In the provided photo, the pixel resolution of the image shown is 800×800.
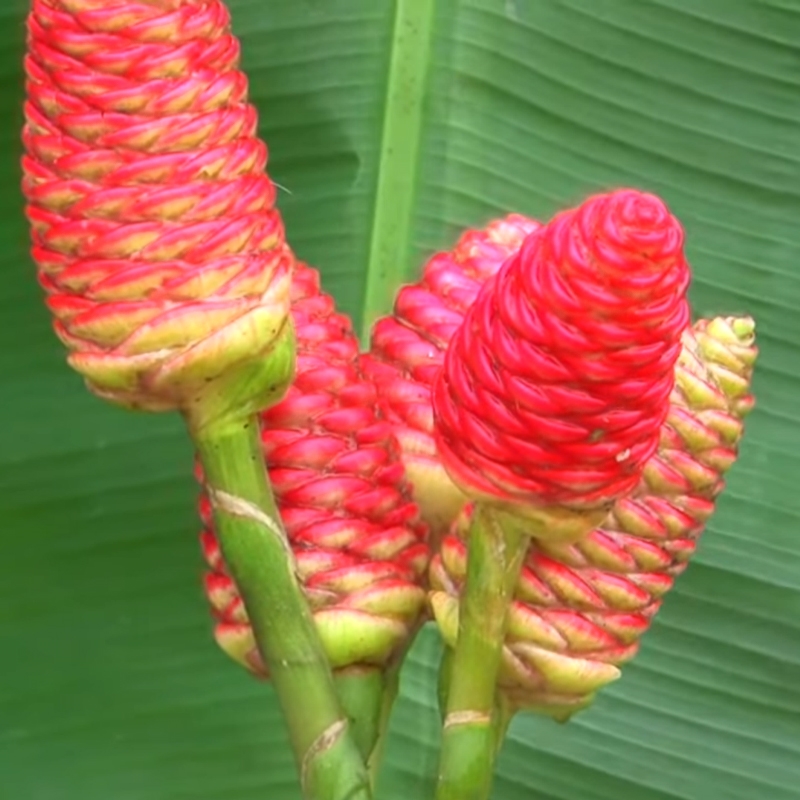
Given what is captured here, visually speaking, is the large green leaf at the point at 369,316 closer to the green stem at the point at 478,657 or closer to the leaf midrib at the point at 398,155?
the leaf midrib at the point at 398,155

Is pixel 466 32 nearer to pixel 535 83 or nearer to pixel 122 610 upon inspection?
pixel 535 83

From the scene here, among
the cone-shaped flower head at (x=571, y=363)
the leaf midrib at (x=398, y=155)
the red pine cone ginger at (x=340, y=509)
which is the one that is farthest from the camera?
the leaf midrib at (x=398, y=155)

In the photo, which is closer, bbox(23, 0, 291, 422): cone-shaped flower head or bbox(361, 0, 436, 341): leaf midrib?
bbox(23, 0, 291, 422): cone-shaped flower head

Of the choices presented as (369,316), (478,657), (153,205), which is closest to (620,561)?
(478,657)

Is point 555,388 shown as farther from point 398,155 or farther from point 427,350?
point 398,155

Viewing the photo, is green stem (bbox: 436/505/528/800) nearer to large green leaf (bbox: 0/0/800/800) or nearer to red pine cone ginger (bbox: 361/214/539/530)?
red pine cone ginger (bbox: 361/214/539/530)

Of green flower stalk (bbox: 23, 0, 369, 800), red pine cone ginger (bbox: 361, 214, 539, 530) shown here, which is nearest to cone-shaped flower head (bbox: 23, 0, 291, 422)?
green flower stalk (bbox: 23, 0, 369, 800)

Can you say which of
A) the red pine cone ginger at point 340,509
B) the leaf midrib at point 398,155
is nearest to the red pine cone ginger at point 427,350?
the red pine cone ginger at point 340,509

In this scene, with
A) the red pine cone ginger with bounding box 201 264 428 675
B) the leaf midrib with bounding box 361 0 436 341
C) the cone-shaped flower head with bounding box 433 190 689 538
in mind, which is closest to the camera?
the cone-shaped flower head with bounding box 433 190 689 538
